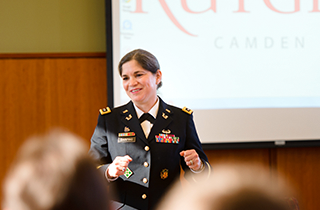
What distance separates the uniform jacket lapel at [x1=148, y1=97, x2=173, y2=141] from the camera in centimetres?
132

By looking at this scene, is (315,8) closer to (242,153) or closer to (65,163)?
(242,153)

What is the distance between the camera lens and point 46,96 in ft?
9.19

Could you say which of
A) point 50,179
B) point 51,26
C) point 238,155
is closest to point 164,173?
point 50,179

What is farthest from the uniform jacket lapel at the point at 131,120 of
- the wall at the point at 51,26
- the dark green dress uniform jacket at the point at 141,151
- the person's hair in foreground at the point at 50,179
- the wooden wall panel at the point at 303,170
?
the wooden wall panel at the point at 303,170

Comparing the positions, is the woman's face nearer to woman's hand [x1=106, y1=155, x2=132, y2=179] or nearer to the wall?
woman's hand [x1=106, y1=155, x2=132, y2=179]

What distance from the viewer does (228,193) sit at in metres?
0.34

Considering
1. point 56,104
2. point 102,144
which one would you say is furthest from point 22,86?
point 102,144

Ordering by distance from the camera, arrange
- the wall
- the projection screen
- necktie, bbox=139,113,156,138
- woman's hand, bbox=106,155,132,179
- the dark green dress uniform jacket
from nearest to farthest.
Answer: woman's hand, bbox=106,155,132,179 < the dark green dress uniform jacket < necktie, bbox=139,113,156,138 < the projection screen < the wall

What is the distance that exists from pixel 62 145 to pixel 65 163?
1.0 inches

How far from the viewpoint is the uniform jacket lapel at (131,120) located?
1.31 m

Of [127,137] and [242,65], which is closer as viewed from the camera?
[127,137]

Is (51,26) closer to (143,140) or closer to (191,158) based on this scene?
(143,140)

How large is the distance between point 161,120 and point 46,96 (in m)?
1.83

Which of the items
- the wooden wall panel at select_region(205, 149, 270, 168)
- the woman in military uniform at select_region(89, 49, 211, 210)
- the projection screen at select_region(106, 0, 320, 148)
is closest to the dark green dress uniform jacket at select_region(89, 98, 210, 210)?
A: the woman in military uniform at select_region(89, 49, 211, 210)
